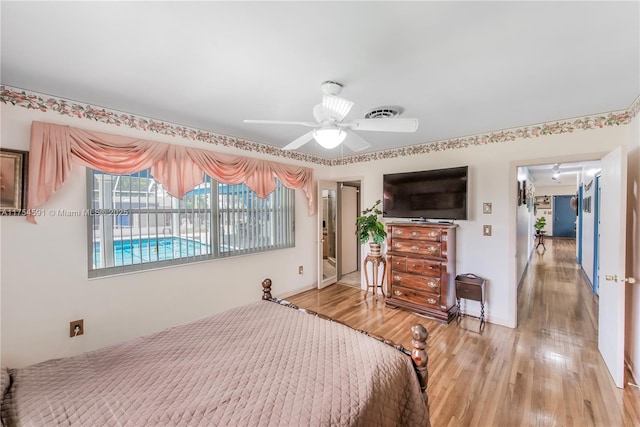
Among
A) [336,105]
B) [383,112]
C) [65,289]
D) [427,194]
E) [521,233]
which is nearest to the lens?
[336,105]

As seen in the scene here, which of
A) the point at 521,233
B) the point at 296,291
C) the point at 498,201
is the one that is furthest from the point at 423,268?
the point at 521,233

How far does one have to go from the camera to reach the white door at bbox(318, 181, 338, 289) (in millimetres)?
4492

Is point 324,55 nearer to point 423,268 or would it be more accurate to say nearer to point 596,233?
point 423,268

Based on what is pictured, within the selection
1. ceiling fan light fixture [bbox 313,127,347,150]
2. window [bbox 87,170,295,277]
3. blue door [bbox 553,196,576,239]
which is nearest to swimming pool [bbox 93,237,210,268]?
window [bbox 87,170,295,277]

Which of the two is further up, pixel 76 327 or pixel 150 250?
pixel 150 250

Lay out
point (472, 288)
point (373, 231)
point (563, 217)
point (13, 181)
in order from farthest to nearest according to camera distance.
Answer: point (563, 217) < point (373, 231) < point (472, 288) < point (13, 181)

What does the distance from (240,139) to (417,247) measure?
8.95 feet

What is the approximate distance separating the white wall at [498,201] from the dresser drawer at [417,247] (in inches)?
18.4

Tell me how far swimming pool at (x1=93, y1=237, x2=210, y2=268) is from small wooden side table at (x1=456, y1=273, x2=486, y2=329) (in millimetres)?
3154

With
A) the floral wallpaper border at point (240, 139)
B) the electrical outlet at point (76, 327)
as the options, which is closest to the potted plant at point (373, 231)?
the floral wallpaper border at point (240, 139)

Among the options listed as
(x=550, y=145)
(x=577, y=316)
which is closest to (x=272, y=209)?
(x=550, y=145)

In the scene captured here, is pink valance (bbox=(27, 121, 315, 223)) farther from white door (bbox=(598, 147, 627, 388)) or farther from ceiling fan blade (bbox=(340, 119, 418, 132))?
white door (bbox=(598, 147, 627, 388))

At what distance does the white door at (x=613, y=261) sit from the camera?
1987 millimetres

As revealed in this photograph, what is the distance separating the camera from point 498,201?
3158 mm
